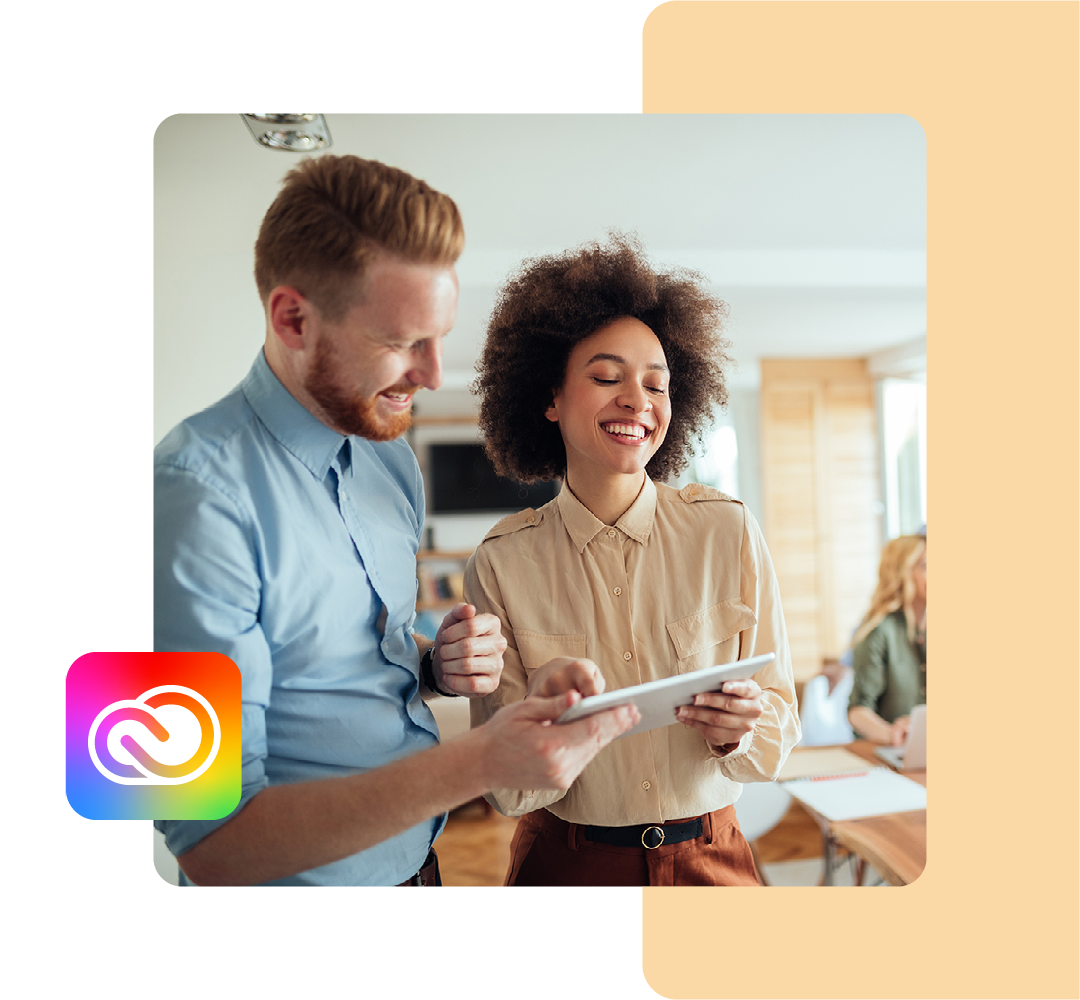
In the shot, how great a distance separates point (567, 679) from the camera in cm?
134

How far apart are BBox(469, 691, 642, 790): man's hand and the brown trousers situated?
0.23m

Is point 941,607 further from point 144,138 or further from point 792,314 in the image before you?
point 144,138

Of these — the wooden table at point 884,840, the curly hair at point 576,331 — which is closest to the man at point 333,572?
the curly hair at point 576,331

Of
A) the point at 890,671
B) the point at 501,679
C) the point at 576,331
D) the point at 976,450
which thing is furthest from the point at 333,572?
the point at 976,450

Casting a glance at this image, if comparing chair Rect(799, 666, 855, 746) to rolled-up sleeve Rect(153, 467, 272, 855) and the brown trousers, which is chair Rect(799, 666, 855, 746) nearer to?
the brown trousers

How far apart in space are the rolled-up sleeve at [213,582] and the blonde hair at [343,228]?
305 mm

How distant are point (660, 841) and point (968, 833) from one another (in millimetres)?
485

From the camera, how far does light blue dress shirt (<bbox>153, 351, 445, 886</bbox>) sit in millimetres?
1253

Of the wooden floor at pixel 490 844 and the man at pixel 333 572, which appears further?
the wooden floor at pixel 490 844

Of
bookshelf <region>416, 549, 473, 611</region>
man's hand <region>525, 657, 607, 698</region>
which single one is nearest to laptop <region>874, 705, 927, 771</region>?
man's hand <region>525, 657, 607, 698</region>

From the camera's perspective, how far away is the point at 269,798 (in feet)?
4.21

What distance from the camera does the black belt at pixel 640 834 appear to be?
1.43m

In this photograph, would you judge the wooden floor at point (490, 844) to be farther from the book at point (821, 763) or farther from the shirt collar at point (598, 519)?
the shirt collar at point (598, 519)

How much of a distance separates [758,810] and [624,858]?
22cm
